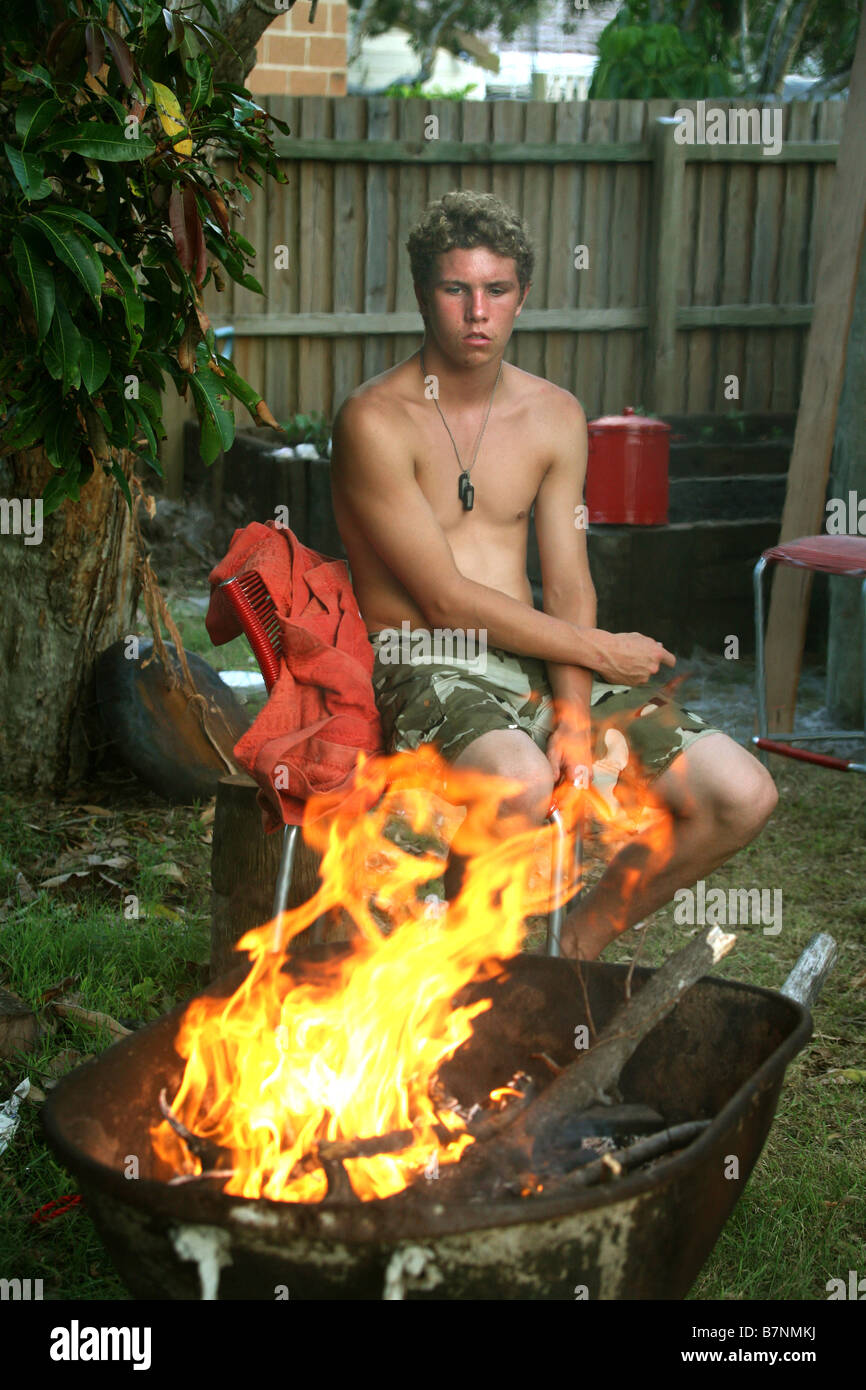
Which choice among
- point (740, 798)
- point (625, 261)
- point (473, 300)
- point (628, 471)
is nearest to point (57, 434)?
point (473, 300)

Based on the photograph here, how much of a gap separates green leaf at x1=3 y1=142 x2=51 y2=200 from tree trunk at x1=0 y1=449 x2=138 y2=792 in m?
1.96

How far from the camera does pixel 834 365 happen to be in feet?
17.9

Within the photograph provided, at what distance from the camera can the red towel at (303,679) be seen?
270cm

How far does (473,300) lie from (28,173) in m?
1.03

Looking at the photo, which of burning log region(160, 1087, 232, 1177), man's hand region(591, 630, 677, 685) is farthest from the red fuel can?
burning log region(160, 1087, 232, 1177)

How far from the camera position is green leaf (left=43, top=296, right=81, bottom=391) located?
2674 mm

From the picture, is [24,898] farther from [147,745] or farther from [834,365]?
[834,365]

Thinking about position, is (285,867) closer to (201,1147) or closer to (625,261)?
(201,1147)

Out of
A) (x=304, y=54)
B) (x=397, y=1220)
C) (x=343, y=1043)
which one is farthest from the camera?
(x=304, y=54)

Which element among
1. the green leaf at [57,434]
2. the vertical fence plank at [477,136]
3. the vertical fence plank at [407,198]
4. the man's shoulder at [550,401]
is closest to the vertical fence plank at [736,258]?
the vertical fence plank at [477,136]

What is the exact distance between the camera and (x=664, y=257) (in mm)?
8523

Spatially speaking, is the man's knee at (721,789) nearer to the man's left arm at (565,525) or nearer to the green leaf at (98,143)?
the man's left arm at (565,525)

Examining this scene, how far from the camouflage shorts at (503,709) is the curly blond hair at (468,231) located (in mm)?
876
